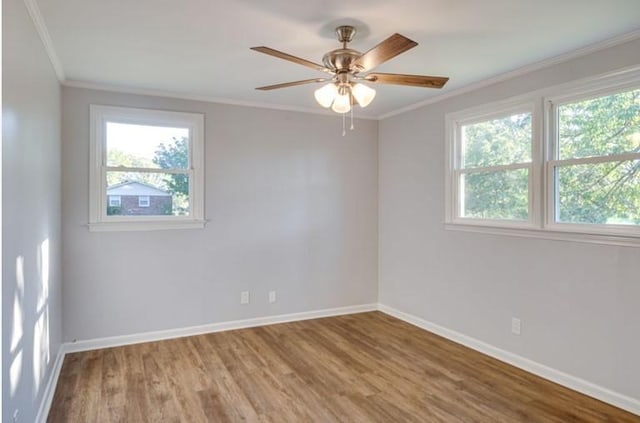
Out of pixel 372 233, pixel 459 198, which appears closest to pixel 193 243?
pixel 372 233

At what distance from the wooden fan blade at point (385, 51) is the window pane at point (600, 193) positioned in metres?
1.86

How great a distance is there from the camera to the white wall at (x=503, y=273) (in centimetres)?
276

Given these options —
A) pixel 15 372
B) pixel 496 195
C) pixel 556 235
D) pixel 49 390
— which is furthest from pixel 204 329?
pixel 556 235

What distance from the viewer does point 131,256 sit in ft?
12.9

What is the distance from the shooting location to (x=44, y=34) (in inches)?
103

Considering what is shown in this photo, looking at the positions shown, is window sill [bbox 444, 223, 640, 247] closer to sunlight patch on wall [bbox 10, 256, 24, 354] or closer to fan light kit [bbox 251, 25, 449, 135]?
fan light kit [bbox 251, 25, 449, 135]

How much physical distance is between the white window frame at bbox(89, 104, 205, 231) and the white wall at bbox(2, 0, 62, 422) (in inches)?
23.3

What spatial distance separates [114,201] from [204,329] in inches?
62.8

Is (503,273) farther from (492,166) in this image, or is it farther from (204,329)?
(204,329)

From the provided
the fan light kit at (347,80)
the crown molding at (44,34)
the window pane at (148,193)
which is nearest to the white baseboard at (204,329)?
the window pane at (148,193)

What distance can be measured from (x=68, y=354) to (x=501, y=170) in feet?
14.0

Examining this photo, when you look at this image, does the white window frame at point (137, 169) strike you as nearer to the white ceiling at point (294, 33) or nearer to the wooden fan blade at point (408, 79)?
the white ceiling at point (294, 33)

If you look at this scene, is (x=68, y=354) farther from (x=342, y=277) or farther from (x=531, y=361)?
(x=531, y=361)

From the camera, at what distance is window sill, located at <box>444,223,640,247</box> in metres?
2.71
